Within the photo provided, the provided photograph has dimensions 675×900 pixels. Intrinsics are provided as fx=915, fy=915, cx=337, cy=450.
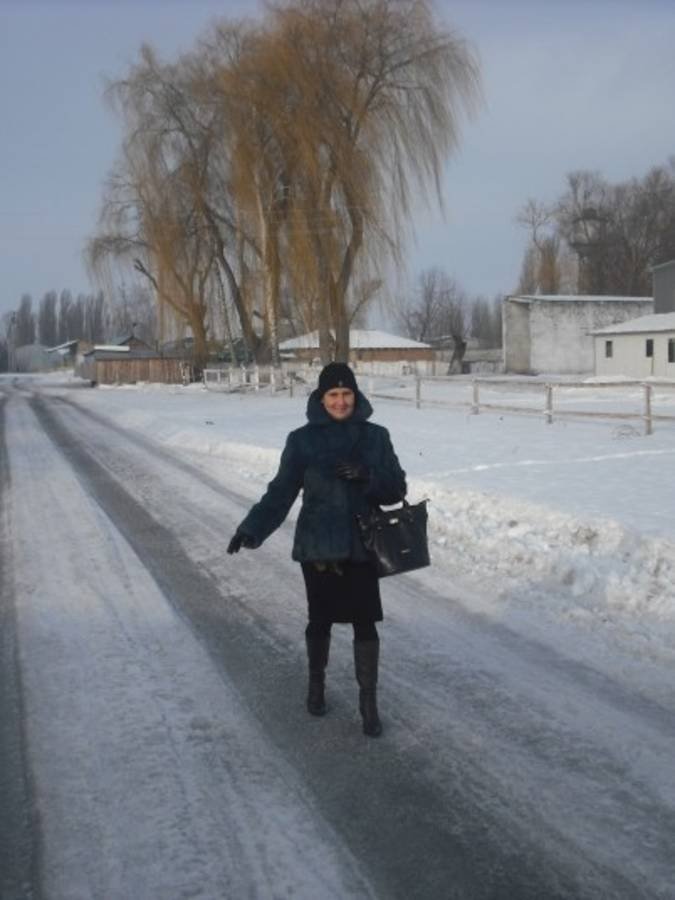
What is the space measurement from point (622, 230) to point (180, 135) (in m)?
49.3

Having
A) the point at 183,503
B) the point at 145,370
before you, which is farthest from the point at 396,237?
the point at 145,370

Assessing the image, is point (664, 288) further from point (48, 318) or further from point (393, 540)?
point (48, 318)

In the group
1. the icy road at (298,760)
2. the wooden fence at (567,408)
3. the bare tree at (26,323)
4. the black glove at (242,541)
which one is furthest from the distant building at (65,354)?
the black glove at (242,541)

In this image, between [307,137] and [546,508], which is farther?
[307,137]

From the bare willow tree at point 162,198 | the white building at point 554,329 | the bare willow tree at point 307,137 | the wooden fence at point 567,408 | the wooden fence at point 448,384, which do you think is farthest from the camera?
the white building at point 554,329

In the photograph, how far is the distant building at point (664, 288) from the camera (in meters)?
42.0

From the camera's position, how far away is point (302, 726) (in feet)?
13.0

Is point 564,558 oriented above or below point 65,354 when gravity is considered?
below

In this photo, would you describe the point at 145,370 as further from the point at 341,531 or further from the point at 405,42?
the point at 341,531

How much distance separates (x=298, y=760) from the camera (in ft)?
11.9

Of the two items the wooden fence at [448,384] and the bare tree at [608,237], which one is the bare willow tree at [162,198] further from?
the bare tree at [608,237]

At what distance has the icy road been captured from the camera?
2.85 meters

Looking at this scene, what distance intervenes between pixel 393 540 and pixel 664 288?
42.3 m

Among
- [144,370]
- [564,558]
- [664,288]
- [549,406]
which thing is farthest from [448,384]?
[564,558]
